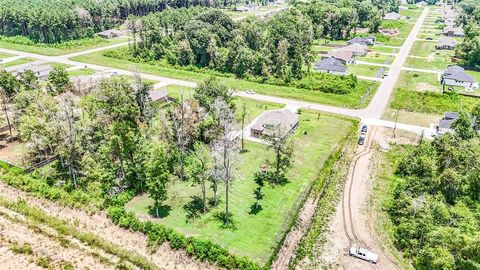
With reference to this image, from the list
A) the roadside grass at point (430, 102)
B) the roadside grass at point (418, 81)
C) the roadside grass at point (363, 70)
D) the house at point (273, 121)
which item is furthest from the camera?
the roadside grass at point (363, 70)

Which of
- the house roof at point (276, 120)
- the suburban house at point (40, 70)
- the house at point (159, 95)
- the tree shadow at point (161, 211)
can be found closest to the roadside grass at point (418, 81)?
the house roof at point (276, 120)

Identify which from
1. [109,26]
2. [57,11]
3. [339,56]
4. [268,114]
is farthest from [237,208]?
[109,26]

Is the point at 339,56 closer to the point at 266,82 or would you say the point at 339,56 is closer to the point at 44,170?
the point at 266,82

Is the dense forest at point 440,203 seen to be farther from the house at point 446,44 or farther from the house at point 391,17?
the house at point 391,17

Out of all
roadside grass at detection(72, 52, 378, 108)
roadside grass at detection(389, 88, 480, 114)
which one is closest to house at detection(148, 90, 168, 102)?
roadside grass at detection(72, 52, 378, 108)

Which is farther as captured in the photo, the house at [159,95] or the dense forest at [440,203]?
the house at [159,95]

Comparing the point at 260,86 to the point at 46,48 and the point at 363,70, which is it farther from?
the point at 46,48

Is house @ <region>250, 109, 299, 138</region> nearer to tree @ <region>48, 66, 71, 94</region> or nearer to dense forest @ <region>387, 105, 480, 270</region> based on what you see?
dense forest @ <region>387, 105, 480, 270</region>
